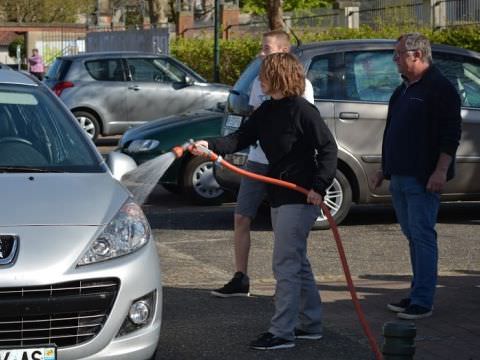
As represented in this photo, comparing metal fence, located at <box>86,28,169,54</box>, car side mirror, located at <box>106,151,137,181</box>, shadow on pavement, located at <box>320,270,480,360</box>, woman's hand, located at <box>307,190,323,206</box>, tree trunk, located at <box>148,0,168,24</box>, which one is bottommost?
shadow on pavement, located at <box>320,270,480,360</box>

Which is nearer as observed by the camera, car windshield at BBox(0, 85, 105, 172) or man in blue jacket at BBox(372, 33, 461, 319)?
car windshield at BBox(0, 85, 105, 172)

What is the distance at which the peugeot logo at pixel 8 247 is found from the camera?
5.60m

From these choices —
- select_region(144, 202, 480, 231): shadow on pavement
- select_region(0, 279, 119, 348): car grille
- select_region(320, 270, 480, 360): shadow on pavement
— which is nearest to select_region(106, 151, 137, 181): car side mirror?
select_region(0, 279, 119, 348): car grille

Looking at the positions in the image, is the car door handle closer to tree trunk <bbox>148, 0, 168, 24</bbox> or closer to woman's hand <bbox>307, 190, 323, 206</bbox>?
woman's hand <bbox>307, 190, 323, 206</bbox>

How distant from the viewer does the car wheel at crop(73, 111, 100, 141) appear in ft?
70.5

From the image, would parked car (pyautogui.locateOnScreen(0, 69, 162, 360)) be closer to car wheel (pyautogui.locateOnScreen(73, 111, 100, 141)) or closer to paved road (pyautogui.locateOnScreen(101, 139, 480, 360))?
paved road (pyautogui.locateOnScreen(101, 139, 480, 360))

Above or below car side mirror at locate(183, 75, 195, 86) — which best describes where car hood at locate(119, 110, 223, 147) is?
below

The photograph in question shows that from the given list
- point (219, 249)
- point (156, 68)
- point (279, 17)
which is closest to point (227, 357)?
point (219, 249)

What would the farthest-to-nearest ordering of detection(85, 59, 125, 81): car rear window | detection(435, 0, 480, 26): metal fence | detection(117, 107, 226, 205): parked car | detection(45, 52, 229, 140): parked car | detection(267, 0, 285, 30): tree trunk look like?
detection(267, 0, 285, 30): tree trunk
detection(435, 0, 480, 26): metal fence
detection(85, 59, 125, 81): car rear window
detection(45, 52, 229, 140): parked car
detection(117, 107, 226, 205): parked car

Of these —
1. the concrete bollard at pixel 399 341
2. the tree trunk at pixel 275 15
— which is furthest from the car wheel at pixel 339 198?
the tree trunk at pixel 275 15

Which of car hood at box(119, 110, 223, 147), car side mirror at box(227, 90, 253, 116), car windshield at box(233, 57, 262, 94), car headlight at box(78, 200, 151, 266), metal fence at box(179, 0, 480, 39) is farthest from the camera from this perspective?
metal fence at box(179, 0, 480, 39)

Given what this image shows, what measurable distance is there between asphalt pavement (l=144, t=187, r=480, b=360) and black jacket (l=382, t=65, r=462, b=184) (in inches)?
40.6

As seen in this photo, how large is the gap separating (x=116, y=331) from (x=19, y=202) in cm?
86

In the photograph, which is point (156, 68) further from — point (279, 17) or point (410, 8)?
point (410, 8)
